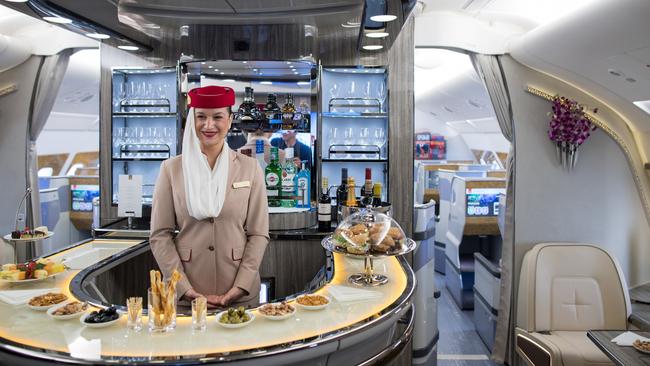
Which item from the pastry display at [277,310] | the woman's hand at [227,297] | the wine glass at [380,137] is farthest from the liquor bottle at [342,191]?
the pastry display at [277,310]

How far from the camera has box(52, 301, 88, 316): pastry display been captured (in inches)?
79.3

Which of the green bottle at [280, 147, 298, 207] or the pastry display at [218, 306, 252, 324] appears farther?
the green bottle at [280, 147, 298, 207]

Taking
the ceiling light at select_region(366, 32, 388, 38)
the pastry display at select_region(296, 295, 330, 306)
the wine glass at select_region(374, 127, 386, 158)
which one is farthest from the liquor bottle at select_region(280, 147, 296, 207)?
the pastry display at select_region(296, 295, 330, 306)

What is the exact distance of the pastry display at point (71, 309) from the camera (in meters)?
2.01

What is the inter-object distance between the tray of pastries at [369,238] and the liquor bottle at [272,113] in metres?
2.02

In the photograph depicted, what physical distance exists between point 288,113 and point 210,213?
2017 mm

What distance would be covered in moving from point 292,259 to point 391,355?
1843 millimetres

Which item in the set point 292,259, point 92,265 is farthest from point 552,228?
point 92,265

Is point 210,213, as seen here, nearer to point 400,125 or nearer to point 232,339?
point 232,339

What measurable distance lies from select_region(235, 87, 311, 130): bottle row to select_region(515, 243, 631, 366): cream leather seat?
8.09ft

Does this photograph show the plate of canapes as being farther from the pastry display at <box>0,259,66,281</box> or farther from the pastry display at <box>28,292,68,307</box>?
the pastry display at <box>0,259,66,281</box>

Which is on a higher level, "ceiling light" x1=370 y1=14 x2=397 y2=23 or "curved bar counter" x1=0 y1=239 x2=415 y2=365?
"ceiling light" x1=370 y1=14 x2=397 y2=23

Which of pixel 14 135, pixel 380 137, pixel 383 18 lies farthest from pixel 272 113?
pixel 14 135

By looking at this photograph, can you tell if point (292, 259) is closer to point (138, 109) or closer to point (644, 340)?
point (138, 109)
